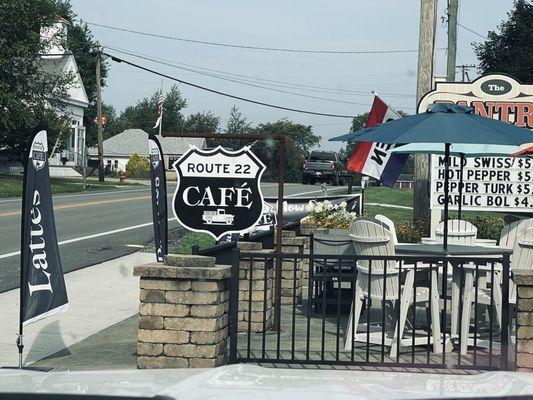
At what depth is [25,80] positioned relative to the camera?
44312 millimetres

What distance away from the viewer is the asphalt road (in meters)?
16.3

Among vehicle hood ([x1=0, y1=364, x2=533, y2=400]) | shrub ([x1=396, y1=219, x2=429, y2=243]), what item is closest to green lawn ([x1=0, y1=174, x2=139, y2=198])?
shrub ([x1=396, y1=219, x2=429, y2=243])

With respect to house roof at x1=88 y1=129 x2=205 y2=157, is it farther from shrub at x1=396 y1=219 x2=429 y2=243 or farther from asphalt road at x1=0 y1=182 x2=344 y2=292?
shrub at x1=396 y1=219 x2=429 y2=243

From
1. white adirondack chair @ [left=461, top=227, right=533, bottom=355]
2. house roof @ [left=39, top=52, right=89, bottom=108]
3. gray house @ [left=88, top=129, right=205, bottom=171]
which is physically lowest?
white adirondack chair @ [left=461, top=227, right=533, bottom=355]

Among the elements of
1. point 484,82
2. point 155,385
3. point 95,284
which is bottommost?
point 95,284

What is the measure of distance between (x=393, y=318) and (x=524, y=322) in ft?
5.20

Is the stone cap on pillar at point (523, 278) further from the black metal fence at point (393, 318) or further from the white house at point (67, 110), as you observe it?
the white house at point (67, 110)

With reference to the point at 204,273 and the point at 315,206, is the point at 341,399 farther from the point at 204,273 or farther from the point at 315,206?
the point at 315,206

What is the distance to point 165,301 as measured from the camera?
6.80 m

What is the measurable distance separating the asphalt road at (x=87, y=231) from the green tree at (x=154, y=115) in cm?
8389

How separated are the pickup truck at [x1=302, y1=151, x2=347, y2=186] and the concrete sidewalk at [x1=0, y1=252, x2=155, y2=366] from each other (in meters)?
37.6

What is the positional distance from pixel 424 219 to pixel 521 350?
387 inches

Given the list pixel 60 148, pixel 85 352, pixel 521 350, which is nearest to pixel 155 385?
pixel 521 350

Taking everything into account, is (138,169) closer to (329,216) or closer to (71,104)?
(71,104)
